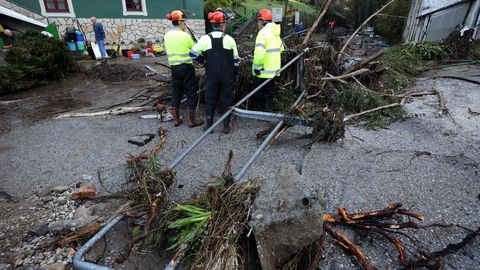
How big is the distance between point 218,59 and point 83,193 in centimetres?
281

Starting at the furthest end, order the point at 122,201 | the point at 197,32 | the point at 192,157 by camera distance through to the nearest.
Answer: the point at 197,32 < the point at 192,157 < the point at 122,201

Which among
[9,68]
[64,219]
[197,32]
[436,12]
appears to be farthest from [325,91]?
[197,32]

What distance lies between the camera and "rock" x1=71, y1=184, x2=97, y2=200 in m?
3.22

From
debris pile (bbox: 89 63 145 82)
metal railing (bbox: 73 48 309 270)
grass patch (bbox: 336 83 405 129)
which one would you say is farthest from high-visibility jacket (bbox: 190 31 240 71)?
debris pile (bbox: 89 63 145 82)

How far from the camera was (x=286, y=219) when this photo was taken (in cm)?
192

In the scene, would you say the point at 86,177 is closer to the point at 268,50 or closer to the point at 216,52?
the point at 216,52

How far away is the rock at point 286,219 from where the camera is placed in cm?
192

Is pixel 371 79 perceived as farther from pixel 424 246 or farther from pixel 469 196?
pixel 424 246

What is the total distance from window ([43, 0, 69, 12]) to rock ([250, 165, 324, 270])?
1582cm

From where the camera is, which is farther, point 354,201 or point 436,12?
point 436,12

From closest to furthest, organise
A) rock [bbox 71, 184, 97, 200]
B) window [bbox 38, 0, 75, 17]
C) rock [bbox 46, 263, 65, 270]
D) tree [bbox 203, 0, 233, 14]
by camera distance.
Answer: rock [bbox 46, 263, 65, 270], rock [bbox 71, 184, 97, 200], window [bbox 38, 0, 75, 17], tree [bbox 203, 0, 233, 14]

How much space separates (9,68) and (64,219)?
7067mm

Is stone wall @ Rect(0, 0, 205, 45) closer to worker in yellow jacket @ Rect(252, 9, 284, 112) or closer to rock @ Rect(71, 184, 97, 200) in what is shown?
worker in yellow jacket @ Rect(252, 9, 284, 112)

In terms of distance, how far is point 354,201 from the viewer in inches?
116
